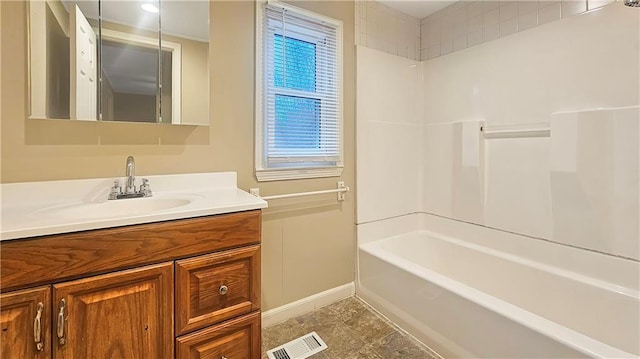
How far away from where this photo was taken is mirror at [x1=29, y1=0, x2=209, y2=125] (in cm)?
128

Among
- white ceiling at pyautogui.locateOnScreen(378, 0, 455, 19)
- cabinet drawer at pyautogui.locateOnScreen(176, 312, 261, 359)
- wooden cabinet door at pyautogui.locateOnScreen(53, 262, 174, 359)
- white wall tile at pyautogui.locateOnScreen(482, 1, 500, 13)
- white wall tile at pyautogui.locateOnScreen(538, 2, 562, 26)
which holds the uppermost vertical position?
white ceiling at pyautogui.locateOnScreen(378, 0, 455, 19)

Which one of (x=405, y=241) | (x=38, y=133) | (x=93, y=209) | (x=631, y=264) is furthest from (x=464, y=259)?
(x=38, y=133)

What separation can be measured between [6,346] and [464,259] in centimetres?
249

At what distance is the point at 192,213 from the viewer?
3.70 feet

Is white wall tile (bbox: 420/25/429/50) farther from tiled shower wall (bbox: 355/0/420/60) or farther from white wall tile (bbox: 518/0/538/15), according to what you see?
white wall tile (bbox: 518/0/538/15)

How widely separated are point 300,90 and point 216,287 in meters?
1.35

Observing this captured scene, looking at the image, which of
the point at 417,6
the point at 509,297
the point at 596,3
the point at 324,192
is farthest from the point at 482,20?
the point at 509,297

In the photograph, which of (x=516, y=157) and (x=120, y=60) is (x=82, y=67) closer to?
(x=120, y=60)

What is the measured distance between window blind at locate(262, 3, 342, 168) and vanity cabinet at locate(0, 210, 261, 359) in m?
0.76

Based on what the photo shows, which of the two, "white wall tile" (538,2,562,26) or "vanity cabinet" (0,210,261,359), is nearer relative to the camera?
"vanity cabinet" (0,210,261,359)

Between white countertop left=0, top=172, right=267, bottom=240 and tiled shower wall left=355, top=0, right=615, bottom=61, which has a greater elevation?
tiled shower wall left=355, top=0, right=615, bottom=61

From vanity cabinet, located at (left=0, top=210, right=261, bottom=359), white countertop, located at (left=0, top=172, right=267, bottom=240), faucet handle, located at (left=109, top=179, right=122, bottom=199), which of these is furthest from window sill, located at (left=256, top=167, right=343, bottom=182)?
faucet handle, located at (left=109, top=179, right=122, bottom=199)

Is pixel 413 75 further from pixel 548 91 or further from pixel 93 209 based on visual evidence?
pixel 93 209

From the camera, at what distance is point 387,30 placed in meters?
2.41
